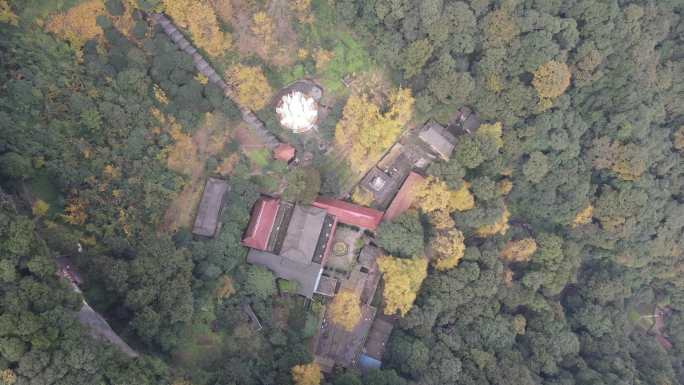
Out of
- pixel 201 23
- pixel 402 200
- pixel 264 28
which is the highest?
pixel 264 28

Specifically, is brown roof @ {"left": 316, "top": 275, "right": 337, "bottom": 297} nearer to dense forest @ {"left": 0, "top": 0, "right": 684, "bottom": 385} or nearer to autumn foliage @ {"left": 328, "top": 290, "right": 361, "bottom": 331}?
dense forest @ {"left": 0, "top": 0, "right": 684, "bottom": 385}

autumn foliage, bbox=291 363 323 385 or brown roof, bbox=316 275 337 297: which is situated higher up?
brown roof, bbox=316 275 337 297

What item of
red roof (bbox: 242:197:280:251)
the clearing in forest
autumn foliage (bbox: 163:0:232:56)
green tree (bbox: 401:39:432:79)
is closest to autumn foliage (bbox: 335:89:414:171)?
green tree (bbox: 401:39:432:79)

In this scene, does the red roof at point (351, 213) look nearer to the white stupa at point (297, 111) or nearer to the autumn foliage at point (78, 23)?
the white stupa at point (297, 111)

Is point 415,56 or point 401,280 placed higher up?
point 415,56

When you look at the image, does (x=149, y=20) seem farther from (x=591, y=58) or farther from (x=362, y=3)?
(x=591, y=58)

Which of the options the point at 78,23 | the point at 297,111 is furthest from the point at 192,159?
the point at 78,23

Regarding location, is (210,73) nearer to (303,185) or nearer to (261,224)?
(303,185)

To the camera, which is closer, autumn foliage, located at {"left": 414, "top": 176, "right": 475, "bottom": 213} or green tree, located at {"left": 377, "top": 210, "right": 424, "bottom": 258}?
green tree, located at {"left": 377, "top": 210, "right": 424, "bottom": 258}
